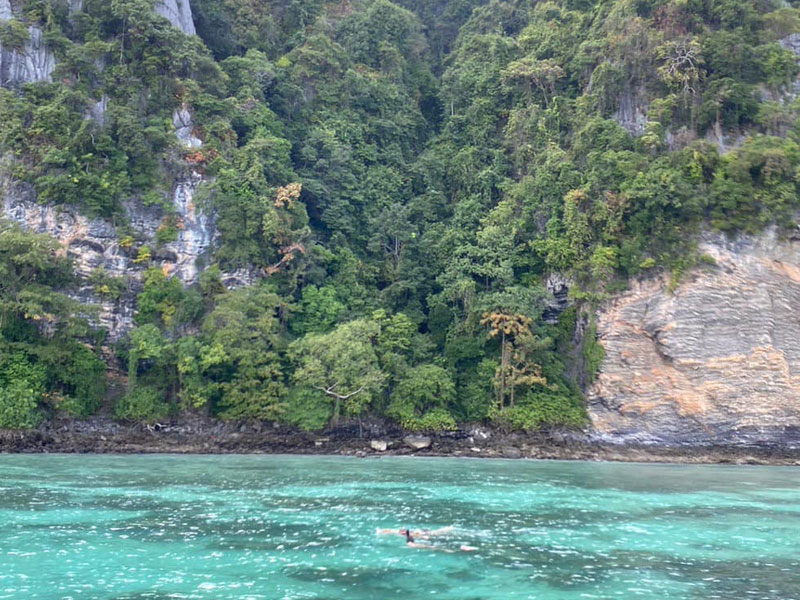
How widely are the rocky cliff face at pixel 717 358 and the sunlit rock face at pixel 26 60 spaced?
79.5 ft

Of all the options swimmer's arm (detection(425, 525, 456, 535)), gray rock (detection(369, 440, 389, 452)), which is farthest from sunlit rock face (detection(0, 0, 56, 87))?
swimmer's arm (detection(425, 525, 456, 535))

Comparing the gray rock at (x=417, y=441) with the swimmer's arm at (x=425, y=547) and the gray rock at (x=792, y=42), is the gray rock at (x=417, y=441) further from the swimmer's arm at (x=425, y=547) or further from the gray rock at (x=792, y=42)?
the gray rock at (x=792, y=42)

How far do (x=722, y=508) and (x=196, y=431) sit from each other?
Answer: 17.6m

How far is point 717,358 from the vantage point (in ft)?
85.9

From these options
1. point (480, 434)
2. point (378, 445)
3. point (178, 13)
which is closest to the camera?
point (378, 445)

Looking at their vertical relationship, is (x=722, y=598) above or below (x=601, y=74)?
below

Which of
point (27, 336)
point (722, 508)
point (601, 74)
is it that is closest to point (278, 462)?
point (27, 336)

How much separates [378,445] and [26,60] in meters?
19.9

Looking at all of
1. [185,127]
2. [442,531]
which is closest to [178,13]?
[185,127]

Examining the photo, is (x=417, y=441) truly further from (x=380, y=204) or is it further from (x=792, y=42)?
(x=792, y=42)

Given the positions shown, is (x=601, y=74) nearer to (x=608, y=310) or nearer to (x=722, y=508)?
(x=608, y=310)

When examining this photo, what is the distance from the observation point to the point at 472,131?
120 feet

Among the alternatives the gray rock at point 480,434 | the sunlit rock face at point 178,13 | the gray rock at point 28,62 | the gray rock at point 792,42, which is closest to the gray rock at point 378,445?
the gray rock at point 480,434

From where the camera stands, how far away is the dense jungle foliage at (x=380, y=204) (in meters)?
26.5
